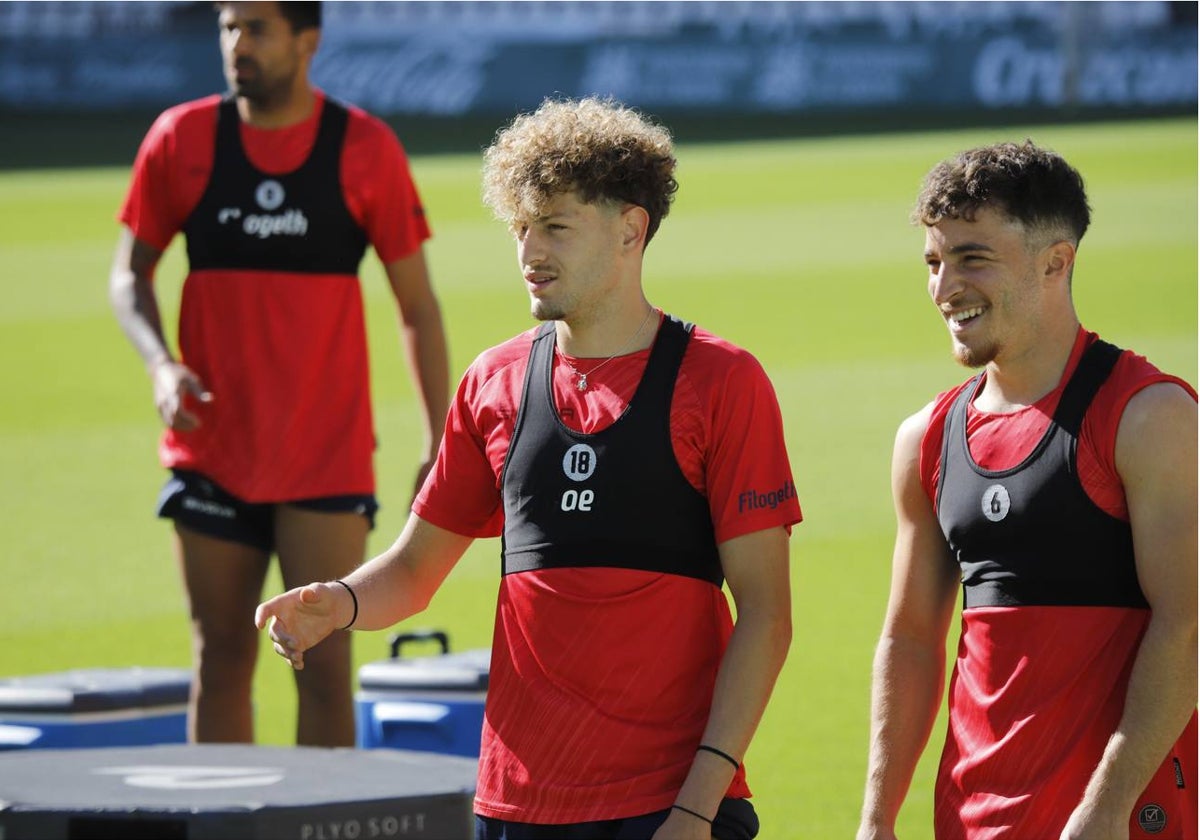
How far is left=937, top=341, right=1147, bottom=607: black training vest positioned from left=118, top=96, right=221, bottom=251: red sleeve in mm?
2915

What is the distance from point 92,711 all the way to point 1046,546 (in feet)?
10.3

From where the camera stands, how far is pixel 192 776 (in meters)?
3.57

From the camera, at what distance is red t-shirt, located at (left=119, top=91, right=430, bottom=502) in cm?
567

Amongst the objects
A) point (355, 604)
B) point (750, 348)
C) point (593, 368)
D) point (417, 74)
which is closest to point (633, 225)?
point (593, 368)

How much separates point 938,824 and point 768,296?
12.9 metres

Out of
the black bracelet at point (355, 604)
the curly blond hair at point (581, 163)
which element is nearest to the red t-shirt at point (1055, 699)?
the curly blond hair at point (581, 163)

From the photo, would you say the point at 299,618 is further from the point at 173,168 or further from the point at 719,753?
the point at 173,168

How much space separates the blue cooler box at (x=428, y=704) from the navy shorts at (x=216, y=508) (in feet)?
1.60

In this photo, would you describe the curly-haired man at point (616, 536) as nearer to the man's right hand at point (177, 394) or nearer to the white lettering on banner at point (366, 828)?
the white lettering on banner at point (366, 828)

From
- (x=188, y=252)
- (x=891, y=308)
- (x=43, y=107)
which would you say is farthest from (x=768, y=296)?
(x=43, y=107)

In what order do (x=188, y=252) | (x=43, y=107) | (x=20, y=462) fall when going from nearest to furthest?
(x=188, y=252) < (x=20, y=462) < (x=43, y=107)

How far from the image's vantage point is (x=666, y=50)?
2875 cm

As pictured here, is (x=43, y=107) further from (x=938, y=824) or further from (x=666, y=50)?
(x=938, y=824)

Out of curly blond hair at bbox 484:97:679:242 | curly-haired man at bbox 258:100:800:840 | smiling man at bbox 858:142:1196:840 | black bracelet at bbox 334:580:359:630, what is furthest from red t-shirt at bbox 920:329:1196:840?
black bracelet at bbox 334:580:359:630
